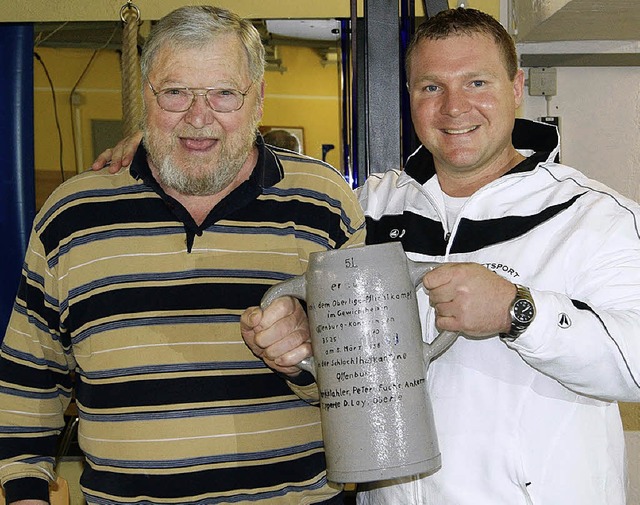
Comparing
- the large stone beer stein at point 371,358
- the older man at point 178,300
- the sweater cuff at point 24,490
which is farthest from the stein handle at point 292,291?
the sweater cuff at point 24,490

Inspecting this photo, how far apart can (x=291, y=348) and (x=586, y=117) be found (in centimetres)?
206

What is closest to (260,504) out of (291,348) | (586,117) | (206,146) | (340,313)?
(291,348)

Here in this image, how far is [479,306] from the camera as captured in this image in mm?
1000

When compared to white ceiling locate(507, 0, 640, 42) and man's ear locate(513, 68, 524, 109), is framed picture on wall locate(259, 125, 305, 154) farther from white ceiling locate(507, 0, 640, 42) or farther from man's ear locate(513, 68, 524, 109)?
man's ear locate(513, 68, 524, 109)

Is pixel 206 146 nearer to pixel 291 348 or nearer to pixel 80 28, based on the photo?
pixel 291 348

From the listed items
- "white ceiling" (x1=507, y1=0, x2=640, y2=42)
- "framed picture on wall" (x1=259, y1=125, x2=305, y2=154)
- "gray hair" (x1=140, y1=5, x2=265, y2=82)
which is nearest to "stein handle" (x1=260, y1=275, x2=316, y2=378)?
"gray hair" (x1=140, y1=5, x2=265, y2=82)

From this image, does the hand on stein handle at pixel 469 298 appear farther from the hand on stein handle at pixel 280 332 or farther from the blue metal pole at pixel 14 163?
the blue metal pole at pixel 14 163

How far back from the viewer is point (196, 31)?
1.17m

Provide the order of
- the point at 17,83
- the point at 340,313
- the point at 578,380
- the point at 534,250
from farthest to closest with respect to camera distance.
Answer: the point at 17,83 → the point at 534,250 → the point at 578,380 → the point at 340,313

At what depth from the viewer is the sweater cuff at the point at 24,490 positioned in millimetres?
1207

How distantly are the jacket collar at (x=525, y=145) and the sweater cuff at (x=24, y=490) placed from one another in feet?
2.35

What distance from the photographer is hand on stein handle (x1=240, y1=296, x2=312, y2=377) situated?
1.04m

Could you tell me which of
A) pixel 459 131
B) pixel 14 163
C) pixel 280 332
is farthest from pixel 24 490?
pixel 14 163

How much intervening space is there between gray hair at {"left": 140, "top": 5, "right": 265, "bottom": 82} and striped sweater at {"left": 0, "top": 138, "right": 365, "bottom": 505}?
0.15 meters
